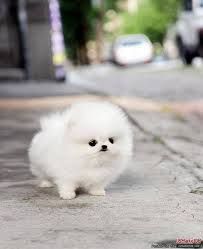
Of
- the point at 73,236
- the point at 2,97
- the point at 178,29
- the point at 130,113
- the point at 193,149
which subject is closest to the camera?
the point at 73,236

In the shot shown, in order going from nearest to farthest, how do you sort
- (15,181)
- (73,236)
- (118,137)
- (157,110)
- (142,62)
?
(73,236) → (118,137) → (15,181) → (157,110) → (142,62)

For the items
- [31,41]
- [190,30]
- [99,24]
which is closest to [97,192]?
[31,41]

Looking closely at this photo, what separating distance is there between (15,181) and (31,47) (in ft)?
65.6

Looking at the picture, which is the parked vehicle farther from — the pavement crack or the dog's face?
the dog's face

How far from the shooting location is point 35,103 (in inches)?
672

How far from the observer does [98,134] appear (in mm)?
6602

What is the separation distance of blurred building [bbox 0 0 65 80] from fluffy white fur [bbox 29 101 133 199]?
66.5 ft

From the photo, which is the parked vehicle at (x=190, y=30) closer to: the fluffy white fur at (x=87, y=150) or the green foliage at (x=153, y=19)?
the fluffy white fur at (x=87, y=150)

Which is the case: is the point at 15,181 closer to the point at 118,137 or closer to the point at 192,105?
the point at 118,137

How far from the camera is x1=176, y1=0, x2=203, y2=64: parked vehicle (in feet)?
104

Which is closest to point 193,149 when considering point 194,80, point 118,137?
point 118,137

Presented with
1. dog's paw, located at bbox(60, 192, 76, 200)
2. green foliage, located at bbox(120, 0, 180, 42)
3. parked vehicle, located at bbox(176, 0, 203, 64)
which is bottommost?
green foliage, located at bbox(120, 0, 180, 42)

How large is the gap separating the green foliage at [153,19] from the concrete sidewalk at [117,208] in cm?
8244

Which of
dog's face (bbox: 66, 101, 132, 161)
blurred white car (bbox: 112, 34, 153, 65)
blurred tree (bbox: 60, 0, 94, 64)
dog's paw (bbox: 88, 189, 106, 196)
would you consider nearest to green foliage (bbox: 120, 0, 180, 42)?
blurred tree (bbox: 60, 0, 94, 64)
